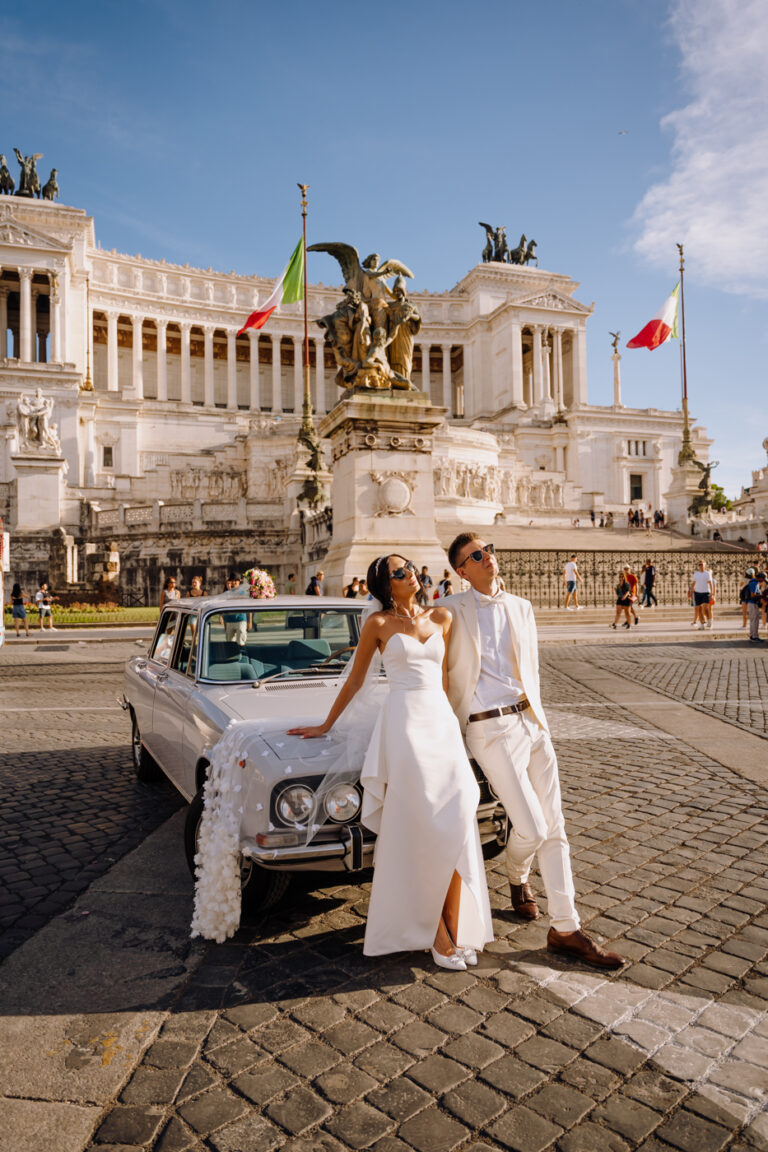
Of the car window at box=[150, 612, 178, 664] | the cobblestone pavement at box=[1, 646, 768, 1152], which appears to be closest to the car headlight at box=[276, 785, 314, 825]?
the cobblestone pavement at box=[1, 646, 768, 1152]

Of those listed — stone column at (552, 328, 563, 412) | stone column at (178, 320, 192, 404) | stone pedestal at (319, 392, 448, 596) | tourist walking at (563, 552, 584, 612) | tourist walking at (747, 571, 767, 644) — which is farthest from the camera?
stone column at (552, 328, 563, 412)

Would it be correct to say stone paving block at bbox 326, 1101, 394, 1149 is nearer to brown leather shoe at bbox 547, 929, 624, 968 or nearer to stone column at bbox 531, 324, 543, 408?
brown leather shoe at bbox 547, 929, 624, 968

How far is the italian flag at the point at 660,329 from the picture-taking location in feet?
130

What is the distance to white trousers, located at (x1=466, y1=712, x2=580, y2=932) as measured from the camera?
11.4 ft

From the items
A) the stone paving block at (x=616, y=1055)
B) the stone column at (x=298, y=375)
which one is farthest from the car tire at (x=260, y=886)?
the stone column at (x=298, y=375)

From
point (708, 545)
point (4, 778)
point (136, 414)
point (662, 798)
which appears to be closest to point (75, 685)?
point (4, 778)

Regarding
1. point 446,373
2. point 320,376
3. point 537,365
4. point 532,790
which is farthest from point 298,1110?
point 446,373

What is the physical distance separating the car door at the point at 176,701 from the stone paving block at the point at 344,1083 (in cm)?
225

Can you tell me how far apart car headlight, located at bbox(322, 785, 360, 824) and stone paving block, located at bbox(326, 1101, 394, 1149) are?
121 centimetres

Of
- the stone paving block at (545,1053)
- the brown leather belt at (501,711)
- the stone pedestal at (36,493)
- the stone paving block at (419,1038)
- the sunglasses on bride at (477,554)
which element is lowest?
the stone paving block at (545,1053)

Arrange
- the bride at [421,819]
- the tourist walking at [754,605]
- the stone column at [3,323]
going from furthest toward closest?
the stone column at [3,323]
the tourist walking at [754,605]
the bride at [421,819]

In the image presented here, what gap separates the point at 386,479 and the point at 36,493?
28508mm

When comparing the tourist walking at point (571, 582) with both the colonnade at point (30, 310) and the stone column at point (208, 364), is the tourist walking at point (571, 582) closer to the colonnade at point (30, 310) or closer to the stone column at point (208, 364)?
the colonnade at point (30, 310)

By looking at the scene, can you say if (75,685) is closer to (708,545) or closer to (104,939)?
(104,939)
